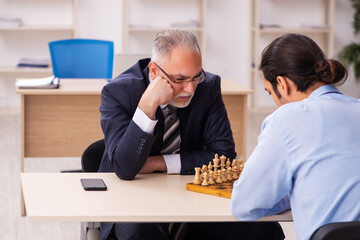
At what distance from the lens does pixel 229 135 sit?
2277mm

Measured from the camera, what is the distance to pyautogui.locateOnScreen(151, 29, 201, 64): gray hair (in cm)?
203

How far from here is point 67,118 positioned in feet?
12.4

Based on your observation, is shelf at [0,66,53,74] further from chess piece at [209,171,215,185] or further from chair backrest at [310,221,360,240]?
chair backrest at [310,221,360,240]

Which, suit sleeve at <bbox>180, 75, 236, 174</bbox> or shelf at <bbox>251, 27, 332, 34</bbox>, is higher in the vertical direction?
shelf at <bbox>251, 27, 332, 34</bbox>

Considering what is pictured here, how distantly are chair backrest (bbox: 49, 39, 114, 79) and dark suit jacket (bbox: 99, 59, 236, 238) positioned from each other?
2.19 m

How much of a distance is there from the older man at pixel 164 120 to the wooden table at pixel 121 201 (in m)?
0.10

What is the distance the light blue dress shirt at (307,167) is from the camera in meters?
1.53

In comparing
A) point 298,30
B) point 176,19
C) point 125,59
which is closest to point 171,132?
point 125,59

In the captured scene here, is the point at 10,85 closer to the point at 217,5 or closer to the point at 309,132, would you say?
the point at 217,5

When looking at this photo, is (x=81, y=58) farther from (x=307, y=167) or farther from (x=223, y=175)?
(x=307, y=167)

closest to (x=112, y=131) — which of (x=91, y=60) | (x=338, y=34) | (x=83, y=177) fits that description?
(x=83, y=177)

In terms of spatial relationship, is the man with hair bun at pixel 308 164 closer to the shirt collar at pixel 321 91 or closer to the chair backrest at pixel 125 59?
the shirt collar at pixel 321 91

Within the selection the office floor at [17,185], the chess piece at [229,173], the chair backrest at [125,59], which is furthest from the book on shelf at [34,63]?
the chess piece at [229,173]

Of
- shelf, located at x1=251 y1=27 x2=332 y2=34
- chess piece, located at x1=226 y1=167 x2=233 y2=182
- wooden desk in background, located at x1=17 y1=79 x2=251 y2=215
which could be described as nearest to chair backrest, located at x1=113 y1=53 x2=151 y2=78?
wooden desk in background, located at x1=17 y1=79 x2=251 y2=215
